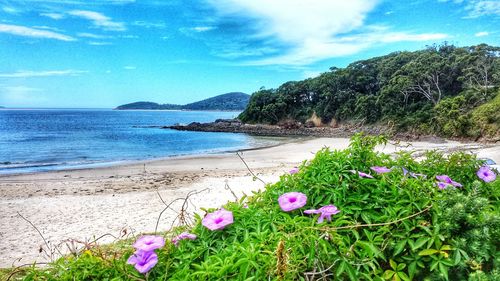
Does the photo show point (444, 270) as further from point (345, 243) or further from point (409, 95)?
point (409, 95)

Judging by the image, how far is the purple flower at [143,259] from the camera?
1434 mm

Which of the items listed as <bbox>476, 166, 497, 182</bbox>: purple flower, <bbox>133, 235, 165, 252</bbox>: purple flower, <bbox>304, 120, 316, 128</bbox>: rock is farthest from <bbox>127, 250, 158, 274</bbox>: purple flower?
<bbox>304, 120, 316, 128</bbox>: rock

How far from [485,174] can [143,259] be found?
2.06 meters

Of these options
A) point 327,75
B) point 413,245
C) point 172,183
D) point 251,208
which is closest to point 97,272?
point 251,208

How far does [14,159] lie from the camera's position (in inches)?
1001

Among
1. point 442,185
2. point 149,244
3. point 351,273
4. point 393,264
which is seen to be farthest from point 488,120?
point 149,244

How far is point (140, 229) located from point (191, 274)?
6282 mm

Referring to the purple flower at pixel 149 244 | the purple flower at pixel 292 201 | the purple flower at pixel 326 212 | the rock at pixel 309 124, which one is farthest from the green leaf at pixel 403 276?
the rock at pixel 309 124

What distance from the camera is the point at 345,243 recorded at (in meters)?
1.50

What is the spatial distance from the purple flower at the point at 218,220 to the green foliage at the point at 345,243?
0.06 metres

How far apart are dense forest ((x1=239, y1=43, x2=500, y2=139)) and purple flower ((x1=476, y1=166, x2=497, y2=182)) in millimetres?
27552

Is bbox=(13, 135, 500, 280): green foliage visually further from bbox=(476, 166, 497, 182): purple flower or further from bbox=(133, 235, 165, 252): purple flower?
bbox=(476, 166, 497, 182): purple flower

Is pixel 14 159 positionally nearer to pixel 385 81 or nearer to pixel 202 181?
pixel 202 181

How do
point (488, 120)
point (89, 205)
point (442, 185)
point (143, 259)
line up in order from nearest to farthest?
point (143, 259)
point (442, 185)
point (89, 205)
point (488, 120)
